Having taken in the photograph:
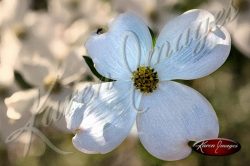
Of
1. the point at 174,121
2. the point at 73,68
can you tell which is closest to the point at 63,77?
the point at 73,68

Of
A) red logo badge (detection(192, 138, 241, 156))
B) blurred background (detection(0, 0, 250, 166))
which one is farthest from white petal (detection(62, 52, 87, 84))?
red logo badge (detection(192, 138, 241, 156))

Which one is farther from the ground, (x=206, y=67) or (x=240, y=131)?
(x=206, y=67)

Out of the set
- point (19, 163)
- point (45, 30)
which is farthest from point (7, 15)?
point (19, 163)

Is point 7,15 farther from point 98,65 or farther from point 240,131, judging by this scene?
point 240,131

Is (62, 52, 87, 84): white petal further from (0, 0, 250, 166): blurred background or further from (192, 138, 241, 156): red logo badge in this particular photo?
(192, 138, 241, 156): red logo badge

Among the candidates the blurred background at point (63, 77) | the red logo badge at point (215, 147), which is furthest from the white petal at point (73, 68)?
the red logo badge at point (215, 147)

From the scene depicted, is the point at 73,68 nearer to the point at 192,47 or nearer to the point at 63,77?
the point at 63,77

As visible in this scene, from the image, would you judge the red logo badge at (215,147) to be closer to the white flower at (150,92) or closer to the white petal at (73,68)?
the white flower at (150,92)
